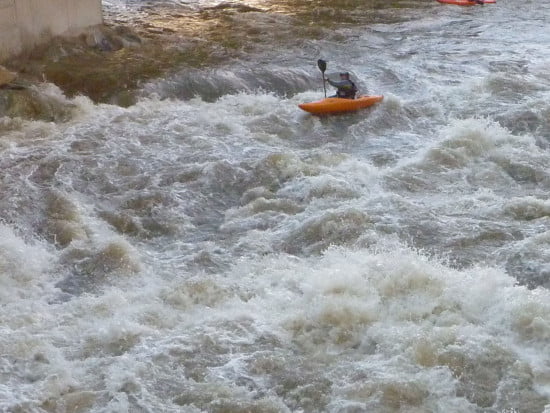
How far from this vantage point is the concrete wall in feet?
33.4

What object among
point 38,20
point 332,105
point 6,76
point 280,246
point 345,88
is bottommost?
point 280,246

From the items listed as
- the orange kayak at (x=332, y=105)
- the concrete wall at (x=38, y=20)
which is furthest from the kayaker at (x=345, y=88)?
the concrete wall at (x=38, y=20)

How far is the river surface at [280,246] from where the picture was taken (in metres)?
4.70

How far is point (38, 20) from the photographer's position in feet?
34.9

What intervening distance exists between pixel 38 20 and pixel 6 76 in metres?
1.44

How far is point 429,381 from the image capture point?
462cm

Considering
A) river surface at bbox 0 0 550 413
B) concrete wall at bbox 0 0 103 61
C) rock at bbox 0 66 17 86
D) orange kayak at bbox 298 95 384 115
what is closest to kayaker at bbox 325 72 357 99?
orange kayak at bbox 298 95 384 115

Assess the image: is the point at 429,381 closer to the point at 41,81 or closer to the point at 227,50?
the point at 41,81

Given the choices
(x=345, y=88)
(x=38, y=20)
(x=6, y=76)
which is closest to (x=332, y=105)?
(x=345, y=88)

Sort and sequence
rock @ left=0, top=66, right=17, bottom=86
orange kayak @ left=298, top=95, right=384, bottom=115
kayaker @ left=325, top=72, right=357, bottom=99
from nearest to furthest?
orange kayak @ left=298, top=95, right=384, bottom=115 → kayaker @ left=325, top=72, right=357, bottom=99 → rock @ left=0, top=66, right=17, bottom=86

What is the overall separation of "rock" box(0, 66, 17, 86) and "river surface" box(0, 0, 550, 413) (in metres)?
0.78

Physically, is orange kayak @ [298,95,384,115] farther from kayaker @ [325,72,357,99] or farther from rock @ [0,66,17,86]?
rock @ [0,66,17,86]

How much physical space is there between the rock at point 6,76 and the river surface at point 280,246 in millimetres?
782

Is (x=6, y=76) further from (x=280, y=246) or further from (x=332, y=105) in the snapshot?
(x=280, y=246)
